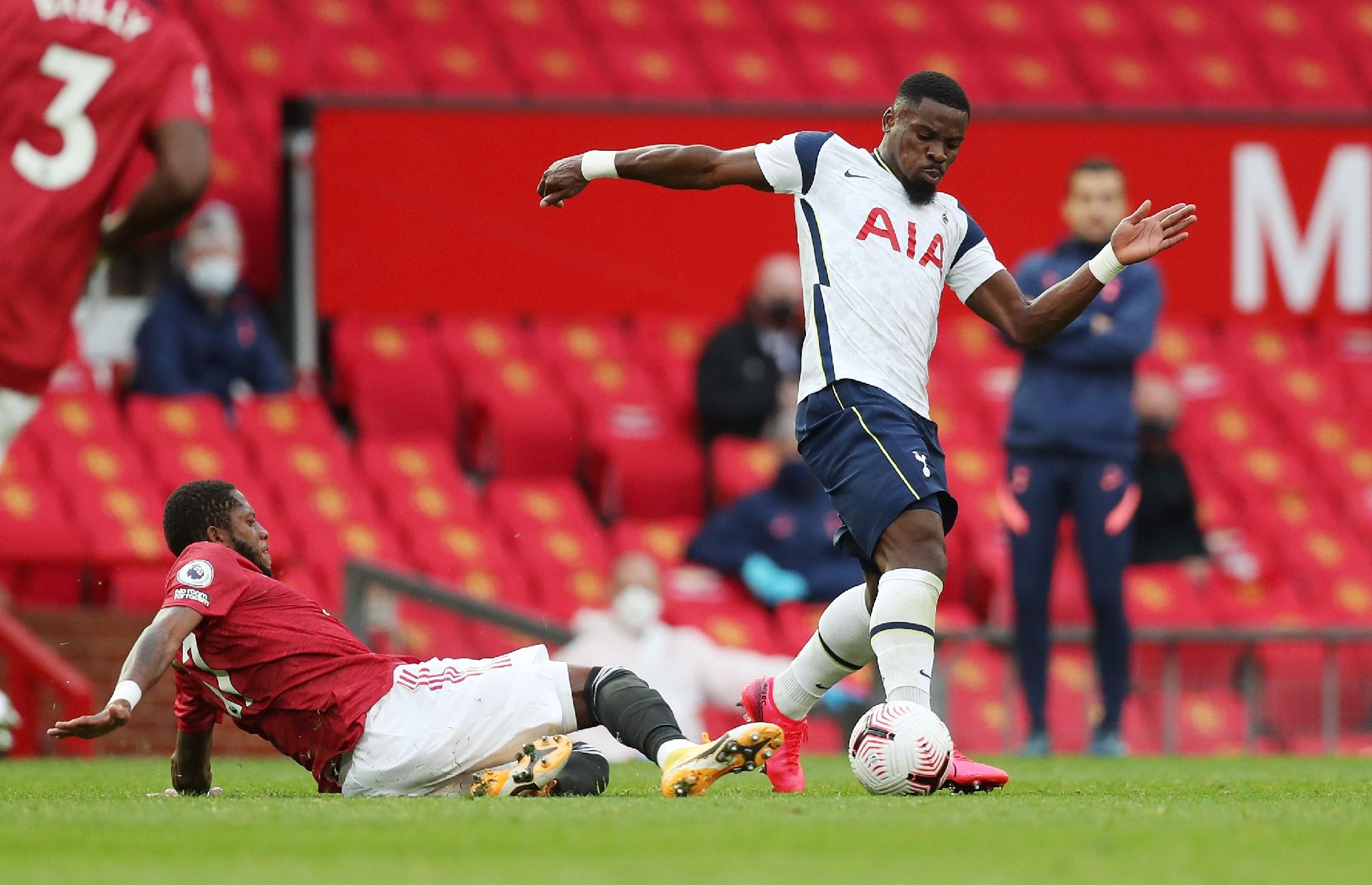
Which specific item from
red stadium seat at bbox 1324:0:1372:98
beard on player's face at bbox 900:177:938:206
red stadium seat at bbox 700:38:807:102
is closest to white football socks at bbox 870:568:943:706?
beard on player's face at bbox 900:177:938:206

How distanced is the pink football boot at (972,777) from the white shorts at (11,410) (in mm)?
2483

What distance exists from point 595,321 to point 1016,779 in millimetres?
6334

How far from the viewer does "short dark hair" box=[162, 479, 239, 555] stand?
17.2ft

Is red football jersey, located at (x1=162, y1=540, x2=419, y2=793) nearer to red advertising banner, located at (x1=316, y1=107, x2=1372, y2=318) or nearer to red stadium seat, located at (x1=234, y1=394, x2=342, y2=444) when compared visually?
red stadium seat, located at (x1=234, y1=394, x2=342, y2=444)

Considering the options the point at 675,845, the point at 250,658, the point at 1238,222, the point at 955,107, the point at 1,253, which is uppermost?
the point at 1238,222

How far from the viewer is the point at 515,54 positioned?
12883 mm

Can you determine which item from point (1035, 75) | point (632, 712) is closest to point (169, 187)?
point (632, 712)

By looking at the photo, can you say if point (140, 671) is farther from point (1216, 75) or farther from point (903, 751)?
point (1216, 75)

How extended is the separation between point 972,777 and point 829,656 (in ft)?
1.65

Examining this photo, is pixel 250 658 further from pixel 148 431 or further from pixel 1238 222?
pixel 1238 222

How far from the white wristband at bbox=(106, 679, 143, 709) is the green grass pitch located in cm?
25

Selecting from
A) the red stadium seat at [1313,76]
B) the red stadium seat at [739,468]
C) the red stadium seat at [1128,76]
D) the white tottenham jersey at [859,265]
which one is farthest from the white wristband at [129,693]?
the red stadium seat at [1313,76]

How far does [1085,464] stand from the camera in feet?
25.0

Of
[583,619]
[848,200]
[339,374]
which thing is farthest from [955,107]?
[339,374]
